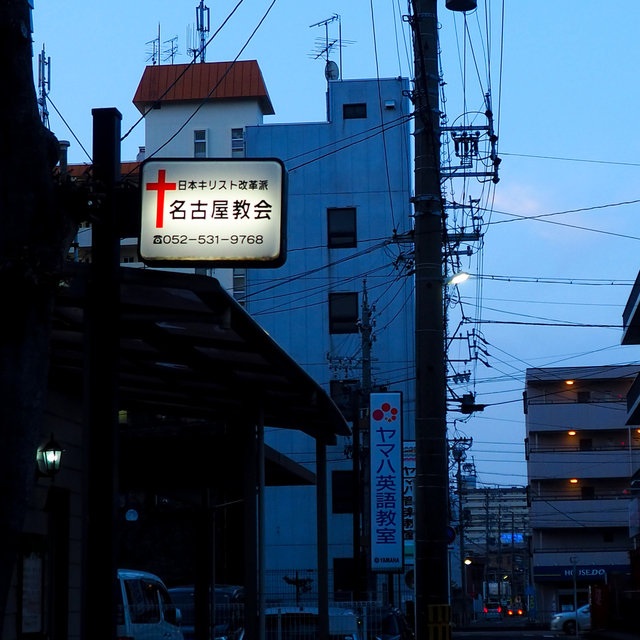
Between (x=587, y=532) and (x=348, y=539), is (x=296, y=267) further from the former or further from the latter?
(x=587, y=532)

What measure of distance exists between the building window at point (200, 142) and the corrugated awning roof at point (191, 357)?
39026 millimetres

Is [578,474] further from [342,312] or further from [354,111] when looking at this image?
[354,111]

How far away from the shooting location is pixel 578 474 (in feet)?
210

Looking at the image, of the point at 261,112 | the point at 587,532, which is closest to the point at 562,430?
the point at 587,532

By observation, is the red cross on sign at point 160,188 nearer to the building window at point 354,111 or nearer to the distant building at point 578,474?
the building window at point 354,111

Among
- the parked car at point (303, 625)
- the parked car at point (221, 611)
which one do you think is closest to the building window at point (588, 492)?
the parked car at point (221, 611)

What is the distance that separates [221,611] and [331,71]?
3424cm

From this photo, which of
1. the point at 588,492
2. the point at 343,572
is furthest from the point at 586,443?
the point at 343,572

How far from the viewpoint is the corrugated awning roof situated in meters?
6.77

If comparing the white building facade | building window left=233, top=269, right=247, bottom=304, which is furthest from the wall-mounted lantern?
building window left=233, top=269, right=247, bottom=304

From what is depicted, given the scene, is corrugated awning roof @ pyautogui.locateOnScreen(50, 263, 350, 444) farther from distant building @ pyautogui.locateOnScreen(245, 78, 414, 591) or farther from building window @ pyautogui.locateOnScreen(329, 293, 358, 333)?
building window @ pyautogui.locateOnScreen(329, 293, 358, 333)

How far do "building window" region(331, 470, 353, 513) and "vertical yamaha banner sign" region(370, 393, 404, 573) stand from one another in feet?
40.3

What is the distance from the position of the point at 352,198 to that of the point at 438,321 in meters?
28.5

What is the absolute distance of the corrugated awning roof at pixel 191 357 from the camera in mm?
6766
